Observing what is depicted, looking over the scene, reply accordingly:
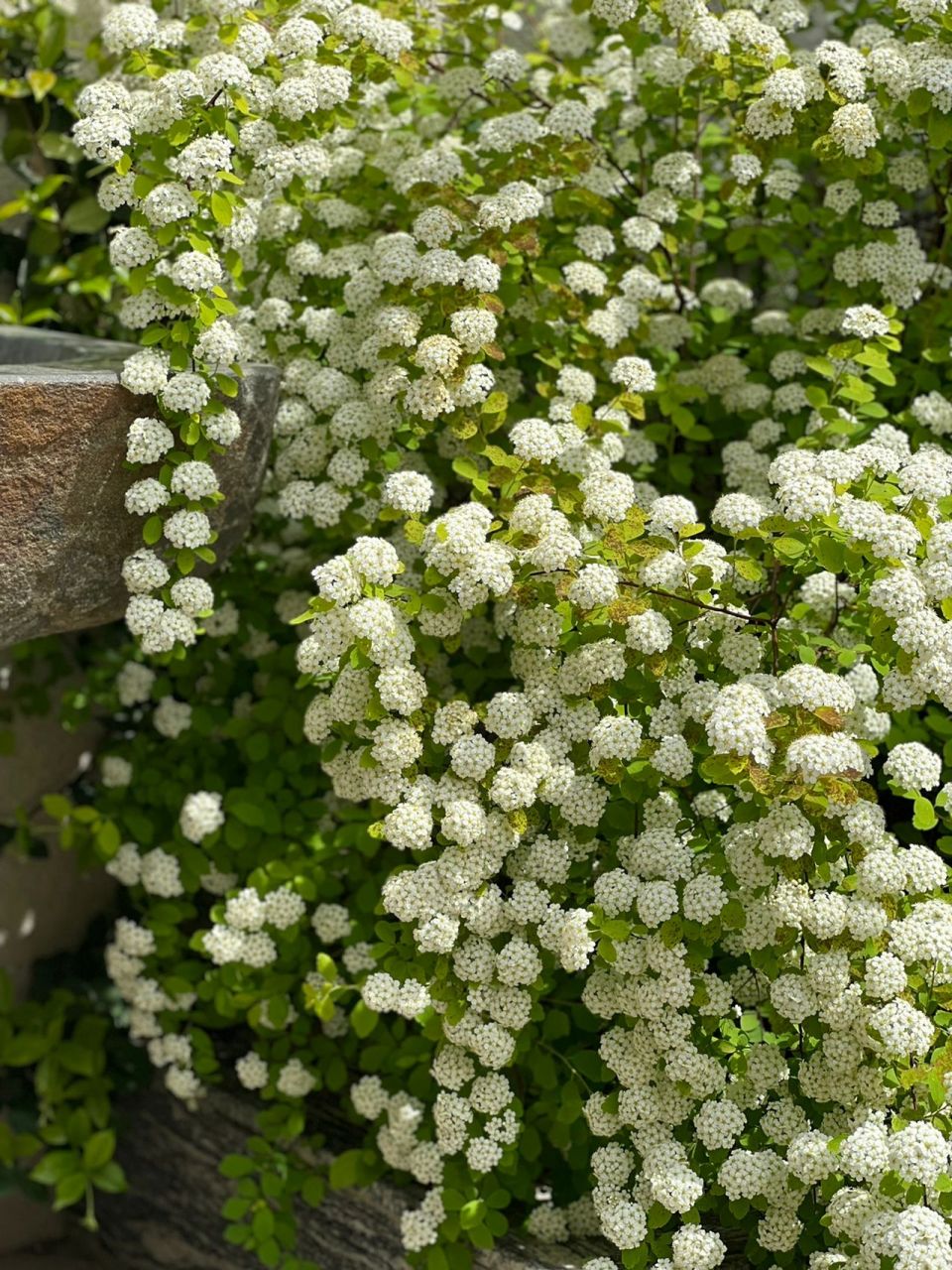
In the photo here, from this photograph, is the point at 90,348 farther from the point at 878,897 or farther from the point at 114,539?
the point at 878,897

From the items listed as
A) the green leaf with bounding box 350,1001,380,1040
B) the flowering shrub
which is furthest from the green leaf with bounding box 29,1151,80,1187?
the green leaf with bounding box 350,1001,380,1040

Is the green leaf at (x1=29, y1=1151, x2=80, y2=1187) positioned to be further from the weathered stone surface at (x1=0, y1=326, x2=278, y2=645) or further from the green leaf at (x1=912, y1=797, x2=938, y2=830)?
the green leaf at (x1=912, y1=797, x2=938, y2=830)

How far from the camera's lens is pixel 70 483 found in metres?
2.20

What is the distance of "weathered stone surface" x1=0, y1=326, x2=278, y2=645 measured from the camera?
83.3 inches

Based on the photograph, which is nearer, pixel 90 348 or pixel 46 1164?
pixel 90 348

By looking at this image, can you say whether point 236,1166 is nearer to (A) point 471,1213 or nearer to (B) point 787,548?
(A) point 471,1213

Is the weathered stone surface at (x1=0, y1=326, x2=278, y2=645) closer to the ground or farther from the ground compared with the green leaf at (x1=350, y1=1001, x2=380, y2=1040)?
farther from the ground

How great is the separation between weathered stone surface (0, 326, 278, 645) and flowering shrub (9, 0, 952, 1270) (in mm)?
66

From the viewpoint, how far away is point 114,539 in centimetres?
230

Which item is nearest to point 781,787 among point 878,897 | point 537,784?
point 878,897

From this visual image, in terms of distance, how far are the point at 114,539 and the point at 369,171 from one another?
2.97 ft

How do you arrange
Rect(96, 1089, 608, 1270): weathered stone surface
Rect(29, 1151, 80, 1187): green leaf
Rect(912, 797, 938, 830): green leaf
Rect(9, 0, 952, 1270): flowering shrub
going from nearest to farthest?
Rect(9, 0, 952, 1270): flowering shrub, Rect(912, 797, 938, 830): green leaf, Rect(96, 1089, 608, 1270): weathered stone surface, Rect(29, 1151, 80, 1187): green leaf

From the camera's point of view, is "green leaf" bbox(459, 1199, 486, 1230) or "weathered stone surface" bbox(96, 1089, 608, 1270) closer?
"green leaf" bbox(459, 1199, 486, 1230)

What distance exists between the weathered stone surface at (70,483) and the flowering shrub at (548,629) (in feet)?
0.22
